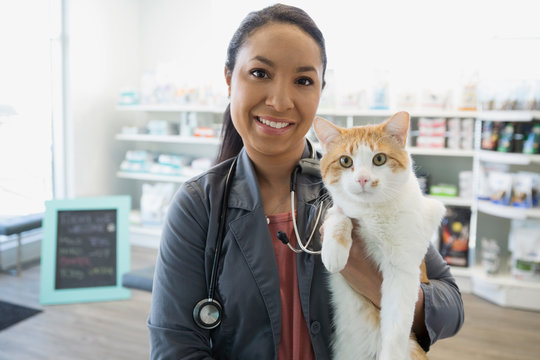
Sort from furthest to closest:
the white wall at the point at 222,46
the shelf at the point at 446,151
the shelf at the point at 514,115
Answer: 1. the white wall at the point at 222,46
2. the shelf at the point at 446,151
3. the shelf at the point at 514,115

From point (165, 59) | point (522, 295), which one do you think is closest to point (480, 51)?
point (522, 295)

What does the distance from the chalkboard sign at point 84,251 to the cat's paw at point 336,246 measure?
2.79 m

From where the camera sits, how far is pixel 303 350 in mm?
1048

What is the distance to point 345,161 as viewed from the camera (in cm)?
106

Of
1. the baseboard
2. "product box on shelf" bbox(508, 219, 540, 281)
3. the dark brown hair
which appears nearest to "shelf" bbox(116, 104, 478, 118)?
"product box on shelf" bbox(508, 219, 540, 281)

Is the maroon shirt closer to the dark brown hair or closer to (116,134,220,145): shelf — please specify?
the dark brown hair

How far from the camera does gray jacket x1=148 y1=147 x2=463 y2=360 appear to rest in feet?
3.38

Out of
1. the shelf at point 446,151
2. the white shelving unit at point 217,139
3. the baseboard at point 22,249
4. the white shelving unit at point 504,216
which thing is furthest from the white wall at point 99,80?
the white shelving unit at point 504,216

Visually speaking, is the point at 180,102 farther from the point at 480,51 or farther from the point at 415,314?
the point at 415,314

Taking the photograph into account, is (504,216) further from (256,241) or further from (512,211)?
(256,241)

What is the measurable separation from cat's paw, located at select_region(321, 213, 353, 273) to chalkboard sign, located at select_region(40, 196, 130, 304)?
279cm

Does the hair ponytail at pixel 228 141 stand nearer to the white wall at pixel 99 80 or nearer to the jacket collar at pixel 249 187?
the jacket collar at pixel 249 187

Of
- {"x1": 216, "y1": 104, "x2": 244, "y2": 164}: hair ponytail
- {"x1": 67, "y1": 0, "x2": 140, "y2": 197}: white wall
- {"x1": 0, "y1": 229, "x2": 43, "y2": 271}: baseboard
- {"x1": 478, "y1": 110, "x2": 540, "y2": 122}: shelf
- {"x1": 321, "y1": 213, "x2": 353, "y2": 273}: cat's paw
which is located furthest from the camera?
{"x1": 67, "y1": 0, "x2": 140, "y2": 197}: white wall

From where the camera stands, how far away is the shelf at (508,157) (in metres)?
3.09
